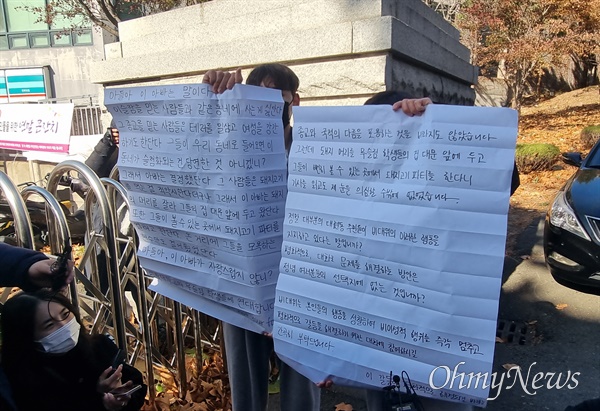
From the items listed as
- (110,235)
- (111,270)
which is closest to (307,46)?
(110,235)

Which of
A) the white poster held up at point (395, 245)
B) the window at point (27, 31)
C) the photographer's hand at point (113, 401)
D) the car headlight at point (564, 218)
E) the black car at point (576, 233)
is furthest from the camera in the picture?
the window at point (27, 31)

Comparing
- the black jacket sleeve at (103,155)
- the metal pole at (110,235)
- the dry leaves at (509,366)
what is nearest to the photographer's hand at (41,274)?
the metal pole at (110,235)

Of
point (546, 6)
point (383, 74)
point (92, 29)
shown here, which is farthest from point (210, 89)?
point (92, 29)

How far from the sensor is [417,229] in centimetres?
161

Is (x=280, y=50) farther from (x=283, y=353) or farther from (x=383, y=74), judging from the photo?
(x=283, y=353)

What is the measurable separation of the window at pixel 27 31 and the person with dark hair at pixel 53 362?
776 inches

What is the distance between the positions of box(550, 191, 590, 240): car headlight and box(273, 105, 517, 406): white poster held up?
3592 millimetres

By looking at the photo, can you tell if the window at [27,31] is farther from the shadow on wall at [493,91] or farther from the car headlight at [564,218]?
the car headlight at [564,218]

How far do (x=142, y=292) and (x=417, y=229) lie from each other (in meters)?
1.95

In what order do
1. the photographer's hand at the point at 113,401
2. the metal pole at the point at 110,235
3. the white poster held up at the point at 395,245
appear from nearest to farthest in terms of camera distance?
the white poster held up at the point at 395,245
the photographer's hand at the point at 113,401
the metal pole at the point at 110,235

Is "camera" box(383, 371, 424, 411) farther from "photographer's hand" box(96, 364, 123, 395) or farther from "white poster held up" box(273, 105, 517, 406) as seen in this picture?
"photographer's hand" box(96, 364, 123, 395)

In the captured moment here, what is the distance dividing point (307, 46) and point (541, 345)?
3076 millimetres

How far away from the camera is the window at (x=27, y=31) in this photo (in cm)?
1933

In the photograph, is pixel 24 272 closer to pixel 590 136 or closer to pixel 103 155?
pixel 103 155
